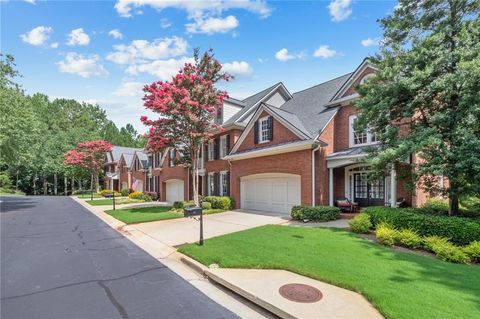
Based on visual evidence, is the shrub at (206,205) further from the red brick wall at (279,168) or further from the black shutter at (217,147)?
the black shutter at (217,147)

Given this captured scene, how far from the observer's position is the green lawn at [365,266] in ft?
14.9

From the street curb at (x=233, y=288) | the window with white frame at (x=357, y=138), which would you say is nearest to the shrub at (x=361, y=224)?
the window with white frame at (x=357, y=138)

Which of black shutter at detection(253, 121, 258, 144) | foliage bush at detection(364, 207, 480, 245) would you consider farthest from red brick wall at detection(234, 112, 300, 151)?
foliage bush at detection(364, 207, 480, 245)

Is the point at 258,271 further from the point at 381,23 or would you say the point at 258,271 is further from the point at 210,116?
the point at 210,116

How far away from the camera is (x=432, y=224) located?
8258 millimetres

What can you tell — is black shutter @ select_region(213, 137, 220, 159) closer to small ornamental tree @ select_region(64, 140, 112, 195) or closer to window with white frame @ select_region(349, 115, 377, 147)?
window with white frame @ select_region(349, 115, 377, 147)

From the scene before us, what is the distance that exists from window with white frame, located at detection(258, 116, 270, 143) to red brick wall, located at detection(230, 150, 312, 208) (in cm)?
110

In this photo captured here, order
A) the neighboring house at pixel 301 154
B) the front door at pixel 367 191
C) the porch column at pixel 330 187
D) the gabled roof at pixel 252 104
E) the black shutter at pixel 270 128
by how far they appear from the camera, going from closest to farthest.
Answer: the neighboring house at pixel 301 154, the front door at pixel 367 191, the porch column at pixel 330 187, the black shutter at pixel 270 128, the gabled roof at pixel 252 104

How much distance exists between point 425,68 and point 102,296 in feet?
35.0

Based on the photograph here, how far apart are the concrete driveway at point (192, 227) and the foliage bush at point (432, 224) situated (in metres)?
4.81

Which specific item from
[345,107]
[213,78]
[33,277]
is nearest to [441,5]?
[345,107]

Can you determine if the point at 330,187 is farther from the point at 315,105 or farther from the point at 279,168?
the point at 315,105

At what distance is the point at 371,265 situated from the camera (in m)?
→ 6.42

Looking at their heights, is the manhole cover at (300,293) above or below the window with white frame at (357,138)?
below
